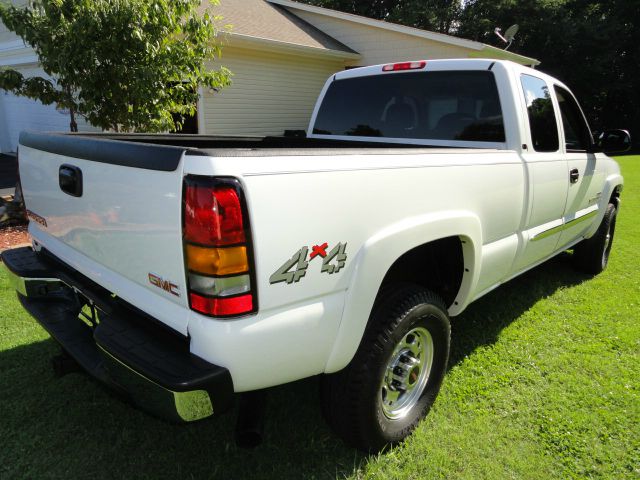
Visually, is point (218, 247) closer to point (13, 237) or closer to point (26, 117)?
point (13, 237)

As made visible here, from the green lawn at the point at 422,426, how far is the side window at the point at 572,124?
161 cm

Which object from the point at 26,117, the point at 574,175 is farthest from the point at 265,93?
the point at 574,175

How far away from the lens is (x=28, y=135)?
8.21ft

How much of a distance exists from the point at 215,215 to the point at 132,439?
1566 millimetres

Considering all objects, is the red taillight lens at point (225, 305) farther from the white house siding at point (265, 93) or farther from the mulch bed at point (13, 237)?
the white house siding at point (265, 93)

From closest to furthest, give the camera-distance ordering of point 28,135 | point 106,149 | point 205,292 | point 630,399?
point 205,292 → point 106,149 → point 28,135 → point 630,399

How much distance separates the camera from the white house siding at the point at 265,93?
1115 centimetres

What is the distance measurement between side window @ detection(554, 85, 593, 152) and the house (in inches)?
324

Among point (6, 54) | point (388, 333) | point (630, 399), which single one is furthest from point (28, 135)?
point (6, 54)

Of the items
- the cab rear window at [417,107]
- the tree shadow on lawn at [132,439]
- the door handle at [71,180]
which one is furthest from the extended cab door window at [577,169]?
the door handle at [71,180]

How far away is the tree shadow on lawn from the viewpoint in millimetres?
2172

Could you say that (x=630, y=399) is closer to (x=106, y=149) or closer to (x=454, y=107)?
(x=454, y=107)

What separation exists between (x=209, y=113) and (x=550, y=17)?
22.0m

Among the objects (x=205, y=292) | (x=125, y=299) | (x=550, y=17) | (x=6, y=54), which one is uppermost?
(x=550, y=17)
